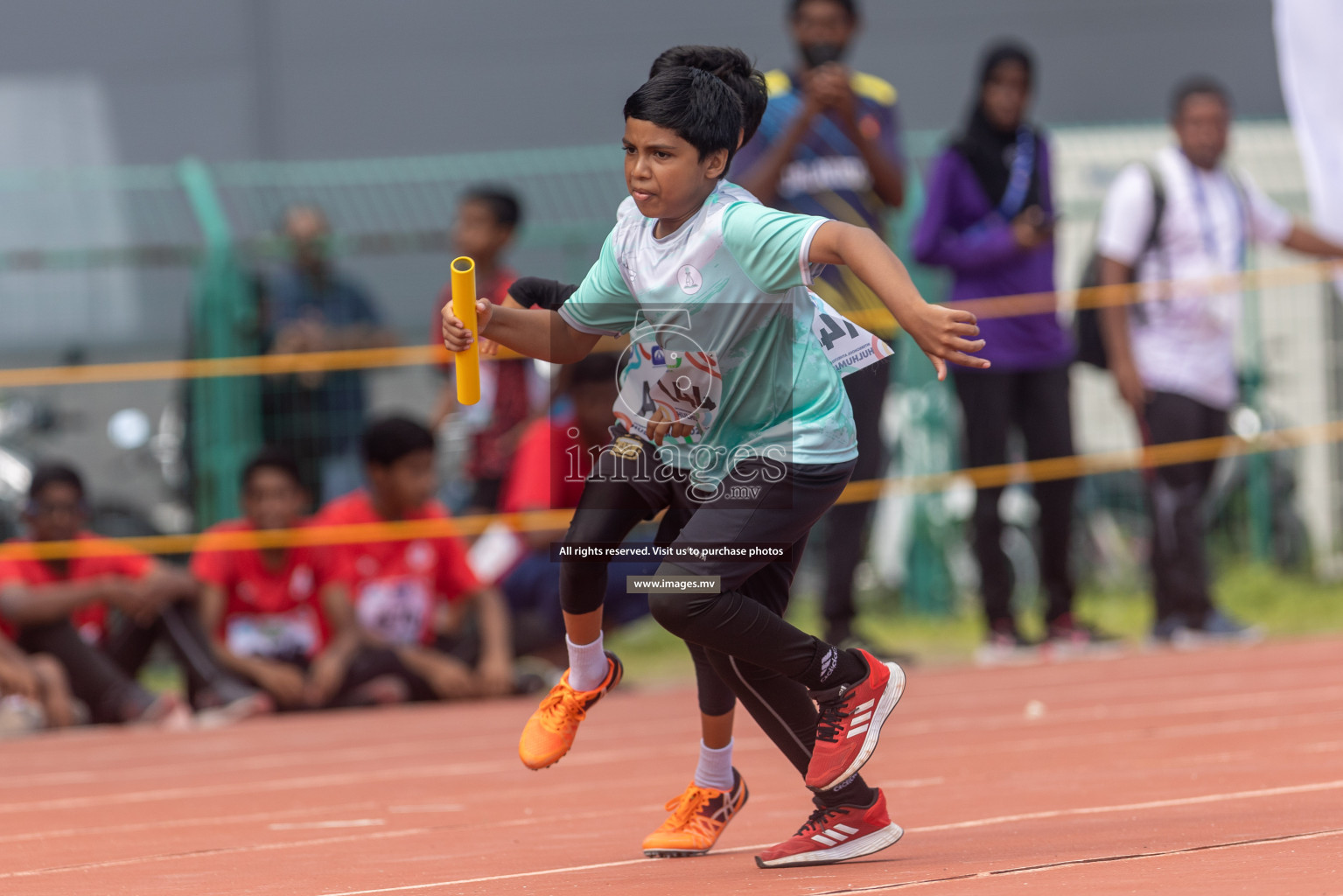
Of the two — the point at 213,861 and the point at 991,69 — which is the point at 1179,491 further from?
the point at 213,861

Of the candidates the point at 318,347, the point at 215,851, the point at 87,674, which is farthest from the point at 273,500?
the point at 215,851

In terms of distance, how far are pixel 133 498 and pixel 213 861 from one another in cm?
566

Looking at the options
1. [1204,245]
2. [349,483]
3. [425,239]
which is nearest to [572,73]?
[425,239]

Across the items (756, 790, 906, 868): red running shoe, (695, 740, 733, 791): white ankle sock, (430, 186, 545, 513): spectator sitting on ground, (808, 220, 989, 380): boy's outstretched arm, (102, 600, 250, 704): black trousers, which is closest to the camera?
(808, 220, 989, 380): boy's outstretched arm

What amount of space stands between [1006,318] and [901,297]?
4.69m

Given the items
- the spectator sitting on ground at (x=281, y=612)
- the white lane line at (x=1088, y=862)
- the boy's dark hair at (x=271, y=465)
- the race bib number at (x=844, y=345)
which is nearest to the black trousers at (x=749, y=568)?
the race bib number at (x=844, y=345)

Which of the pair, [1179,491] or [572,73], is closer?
[1179,491]

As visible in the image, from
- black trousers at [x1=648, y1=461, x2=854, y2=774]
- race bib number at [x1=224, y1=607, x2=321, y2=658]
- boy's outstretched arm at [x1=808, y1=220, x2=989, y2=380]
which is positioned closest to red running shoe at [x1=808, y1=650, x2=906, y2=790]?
black trousers at [x1=648, y1=461, x2=854, y2=774]

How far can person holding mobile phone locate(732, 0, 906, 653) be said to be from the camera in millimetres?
7238

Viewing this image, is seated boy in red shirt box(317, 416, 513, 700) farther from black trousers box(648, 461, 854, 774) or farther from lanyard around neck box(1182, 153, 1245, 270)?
black trousers box(648, 461, 854, 774)

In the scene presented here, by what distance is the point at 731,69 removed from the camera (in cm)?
391

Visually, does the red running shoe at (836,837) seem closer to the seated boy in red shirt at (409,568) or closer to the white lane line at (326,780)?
the white lane line at (326,780)

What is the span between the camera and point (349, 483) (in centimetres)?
923

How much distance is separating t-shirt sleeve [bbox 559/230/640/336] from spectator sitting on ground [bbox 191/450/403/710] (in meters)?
4.07
